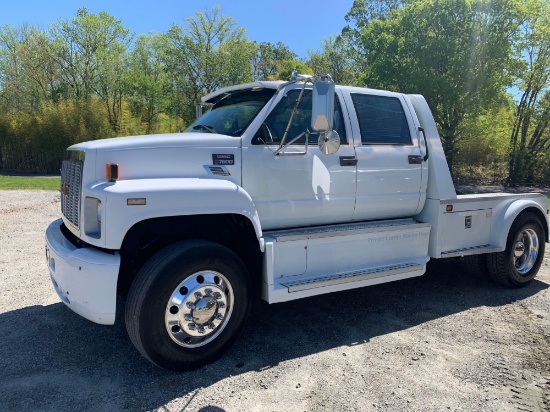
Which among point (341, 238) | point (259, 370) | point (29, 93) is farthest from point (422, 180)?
point (29, 93)

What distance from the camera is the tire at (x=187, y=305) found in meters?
3.16

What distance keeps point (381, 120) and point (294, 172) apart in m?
1.37

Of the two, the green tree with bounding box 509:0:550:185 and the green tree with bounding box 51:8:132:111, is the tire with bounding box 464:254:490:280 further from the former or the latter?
the green tree with bounding box 51:8:132:111

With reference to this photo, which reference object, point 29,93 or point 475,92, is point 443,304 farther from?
point 29,93

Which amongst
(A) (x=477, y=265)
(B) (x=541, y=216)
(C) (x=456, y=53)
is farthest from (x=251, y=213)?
(C) (x=456, y=53)

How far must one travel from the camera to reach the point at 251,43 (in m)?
32.7

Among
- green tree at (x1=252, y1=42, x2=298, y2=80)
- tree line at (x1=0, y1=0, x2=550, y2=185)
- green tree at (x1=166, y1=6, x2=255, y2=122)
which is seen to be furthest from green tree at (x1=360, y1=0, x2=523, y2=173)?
green tree at (x1=252, y1=42, x2=298, y2=80)

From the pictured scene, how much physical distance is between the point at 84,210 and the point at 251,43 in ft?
105

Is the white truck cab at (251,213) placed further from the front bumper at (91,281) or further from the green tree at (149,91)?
the green tree at (149,91)

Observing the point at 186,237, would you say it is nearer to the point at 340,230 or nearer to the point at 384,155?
the point at 340,230

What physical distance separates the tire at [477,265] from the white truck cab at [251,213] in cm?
40

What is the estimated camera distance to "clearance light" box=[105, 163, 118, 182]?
3250 mm

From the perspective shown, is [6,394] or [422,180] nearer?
[6,394]

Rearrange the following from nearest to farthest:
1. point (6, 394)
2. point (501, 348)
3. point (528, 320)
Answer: point (6, 394)
point (501, 348)
point (528, 320)
